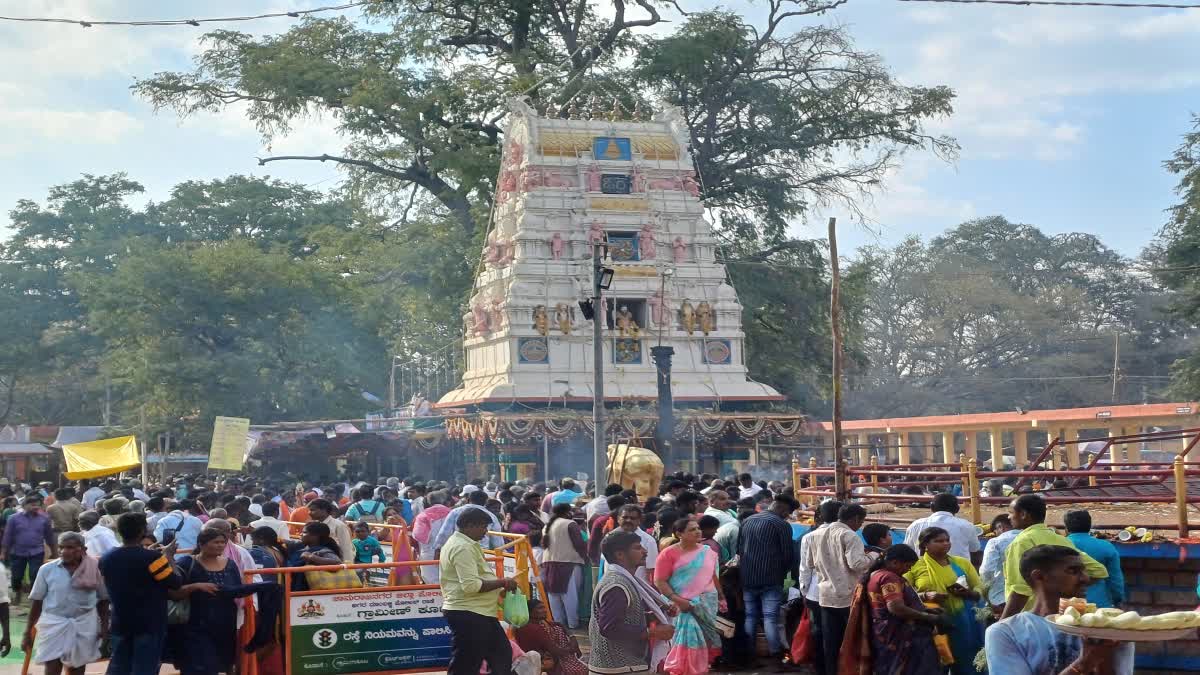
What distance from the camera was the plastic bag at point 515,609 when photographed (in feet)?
30.2

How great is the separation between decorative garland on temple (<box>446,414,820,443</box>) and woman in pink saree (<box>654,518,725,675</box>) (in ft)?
76.0

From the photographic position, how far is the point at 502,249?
127 feet

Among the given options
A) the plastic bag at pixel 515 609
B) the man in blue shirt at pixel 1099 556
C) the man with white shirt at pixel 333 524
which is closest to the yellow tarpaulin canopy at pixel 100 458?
the man with white shirt at pixel 333 524

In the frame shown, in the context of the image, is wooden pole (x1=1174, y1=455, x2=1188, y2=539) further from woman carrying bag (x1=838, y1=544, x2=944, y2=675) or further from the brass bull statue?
the brass bull statue

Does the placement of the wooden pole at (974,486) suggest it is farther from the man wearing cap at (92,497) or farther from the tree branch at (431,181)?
the tree branch at (431,181)

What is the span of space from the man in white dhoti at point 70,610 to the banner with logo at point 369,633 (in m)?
1.37

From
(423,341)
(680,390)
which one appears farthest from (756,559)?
(423,341)

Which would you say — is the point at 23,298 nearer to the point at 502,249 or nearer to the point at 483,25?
the point at 483,25

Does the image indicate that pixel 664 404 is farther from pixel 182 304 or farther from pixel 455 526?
pixel 182 304

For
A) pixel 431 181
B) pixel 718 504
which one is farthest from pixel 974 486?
pixel 431 181

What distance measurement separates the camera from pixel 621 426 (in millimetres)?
34312

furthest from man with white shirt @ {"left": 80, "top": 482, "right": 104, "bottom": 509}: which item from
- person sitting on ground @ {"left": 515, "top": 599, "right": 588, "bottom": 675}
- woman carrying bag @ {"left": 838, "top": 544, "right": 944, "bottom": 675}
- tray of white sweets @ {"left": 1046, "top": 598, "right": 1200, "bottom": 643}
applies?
tray of white sweets @ {"left": 1046, "top": 598, "right": 1200, "bottom": 643}

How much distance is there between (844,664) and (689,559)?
61.1 inches

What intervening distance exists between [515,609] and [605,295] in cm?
2831
